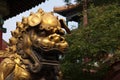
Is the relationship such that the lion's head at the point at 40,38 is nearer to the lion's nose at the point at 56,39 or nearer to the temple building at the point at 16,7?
the lion's nose at the point at 56,39

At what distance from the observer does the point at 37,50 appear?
2.65 m

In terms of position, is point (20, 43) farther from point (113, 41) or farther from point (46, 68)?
point (113, 41)

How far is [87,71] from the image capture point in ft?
34.1

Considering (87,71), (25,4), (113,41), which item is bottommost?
(87,71)

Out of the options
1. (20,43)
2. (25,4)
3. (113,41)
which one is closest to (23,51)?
(20,43)

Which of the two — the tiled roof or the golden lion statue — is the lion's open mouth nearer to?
the golden lion statue

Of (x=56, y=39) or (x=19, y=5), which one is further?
(x=19, y=5)

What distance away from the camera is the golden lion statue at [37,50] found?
8.59 ft

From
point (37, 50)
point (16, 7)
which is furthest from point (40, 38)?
point (16, 7)

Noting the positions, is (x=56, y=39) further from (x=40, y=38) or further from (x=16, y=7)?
(x=16, y=7)

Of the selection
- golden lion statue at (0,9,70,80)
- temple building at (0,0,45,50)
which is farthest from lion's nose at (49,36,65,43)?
temple building at (0,0,45,50)

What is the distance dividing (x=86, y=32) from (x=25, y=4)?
315cm

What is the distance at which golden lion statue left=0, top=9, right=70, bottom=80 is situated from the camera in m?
2.62

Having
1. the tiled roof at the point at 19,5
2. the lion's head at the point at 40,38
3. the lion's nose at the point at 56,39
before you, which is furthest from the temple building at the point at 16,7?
the lion's nose at the point at 56,39
